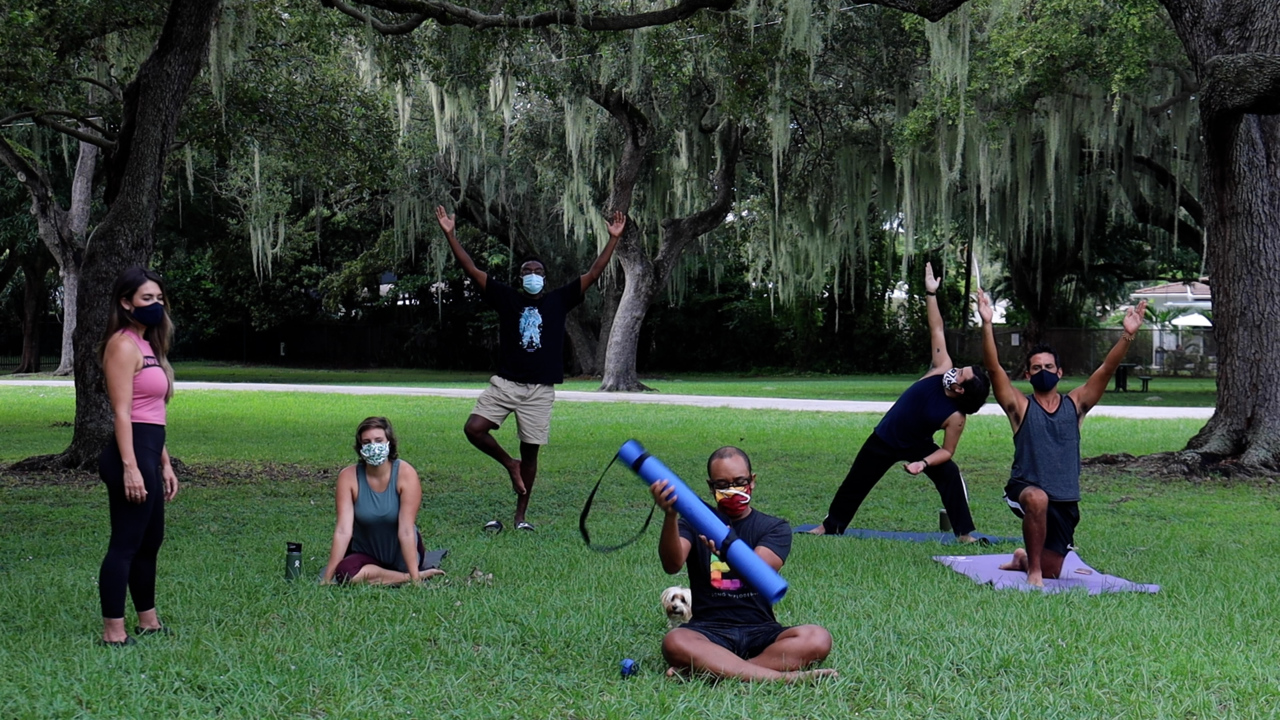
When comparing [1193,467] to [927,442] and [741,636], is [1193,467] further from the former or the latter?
[741,636]

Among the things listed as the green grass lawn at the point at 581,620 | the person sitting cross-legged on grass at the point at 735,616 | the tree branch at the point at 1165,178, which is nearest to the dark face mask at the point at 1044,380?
the green grass lawn at the point at 581,620

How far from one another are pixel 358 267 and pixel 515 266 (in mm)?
5492

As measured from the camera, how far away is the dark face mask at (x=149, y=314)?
4.94 meters

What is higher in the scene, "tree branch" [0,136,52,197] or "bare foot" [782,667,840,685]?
"tree branch" [0,136,52,197]

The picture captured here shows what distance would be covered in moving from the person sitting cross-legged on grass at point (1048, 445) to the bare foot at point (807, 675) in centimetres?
235

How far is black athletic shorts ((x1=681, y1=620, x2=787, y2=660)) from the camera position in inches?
176

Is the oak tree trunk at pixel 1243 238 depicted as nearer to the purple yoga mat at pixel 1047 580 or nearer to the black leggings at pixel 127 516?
the purple yoga mat at pixel 1047 580

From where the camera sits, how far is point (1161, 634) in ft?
16.6

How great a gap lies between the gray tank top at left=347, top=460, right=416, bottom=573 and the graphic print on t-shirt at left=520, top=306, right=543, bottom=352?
6.93ft

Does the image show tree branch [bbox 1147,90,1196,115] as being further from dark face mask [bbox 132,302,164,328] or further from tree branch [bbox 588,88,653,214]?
dark face mask [bbox 132,302,164,328]

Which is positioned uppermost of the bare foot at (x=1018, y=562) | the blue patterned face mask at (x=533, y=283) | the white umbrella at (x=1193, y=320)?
the white umbrella at (x=1193, y=320)

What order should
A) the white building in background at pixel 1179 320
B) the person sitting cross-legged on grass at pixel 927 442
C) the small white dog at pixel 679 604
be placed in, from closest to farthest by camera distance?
1. the small white dog at pixel 679 604
2. the person sitting cross-legged on grass at pixel 927 442
3. the white building in background at pixel 1179 320

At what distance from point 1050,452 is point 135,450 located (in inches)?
176

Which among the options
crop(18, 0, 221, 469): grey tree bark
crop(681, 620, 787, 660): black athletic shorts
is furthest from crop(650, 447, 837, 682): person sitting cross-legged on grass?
crop(18, 0, 221, 469): grey tree bark
